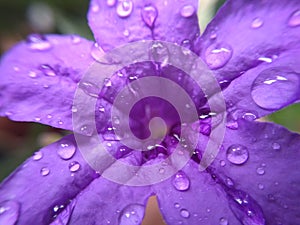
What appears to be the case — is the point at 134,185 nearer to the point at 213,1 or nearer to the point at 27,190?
the point at 27,190

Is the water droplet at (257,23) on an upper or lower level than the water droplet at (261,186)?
upper

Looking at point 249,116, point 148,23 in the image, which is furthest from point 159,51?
point 249,116

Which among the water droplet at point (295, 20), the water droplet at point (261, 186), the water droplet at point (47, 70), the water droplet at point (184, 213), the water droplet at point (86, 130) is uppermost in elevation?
the water droplet at point (295, 20)

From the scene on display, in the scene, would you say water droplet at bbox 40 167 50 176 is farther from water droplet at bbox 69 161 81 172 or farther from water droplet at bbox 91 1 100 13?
water droplet at bbox 91 1 100 13

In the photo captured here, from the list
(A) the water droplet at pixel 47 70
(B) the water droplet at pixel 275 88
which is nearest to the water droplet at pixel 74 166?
(A) the water droplet at pixel 47 70

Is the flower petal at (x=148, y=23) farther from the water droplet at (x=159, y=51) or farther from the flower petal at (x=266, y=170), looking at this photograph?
the flower petal at (x=266, y=170)

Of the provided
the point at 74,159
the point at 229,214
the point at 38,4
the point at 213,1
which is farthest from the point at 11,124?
the point at 229,214

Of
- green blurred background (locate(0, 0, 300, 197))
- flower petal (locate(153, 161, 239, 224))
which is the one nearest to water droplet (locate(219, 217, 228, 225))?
flower petal (locate(153, 161, 239, 224))
